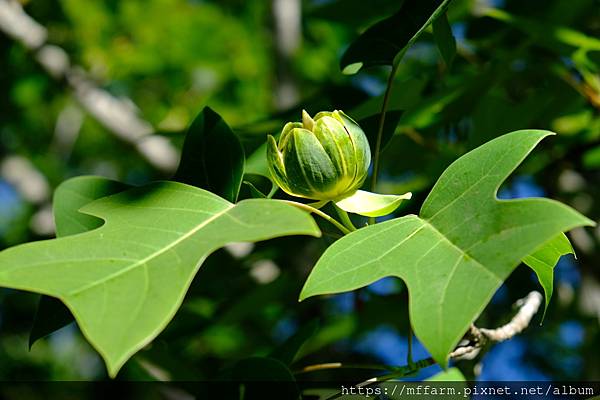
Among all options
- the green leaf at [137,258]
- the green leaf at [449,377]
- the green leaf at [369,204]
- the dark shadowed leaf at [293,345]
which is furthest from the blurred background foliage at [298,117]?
the green leaf at [137,258]

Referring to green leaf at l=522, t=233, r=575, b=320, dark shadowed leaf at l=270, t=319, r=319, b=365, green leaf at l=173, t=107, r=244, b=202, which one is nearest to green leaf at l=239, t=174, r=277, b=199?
green leaf at l=173, t=107, r=244, b=202

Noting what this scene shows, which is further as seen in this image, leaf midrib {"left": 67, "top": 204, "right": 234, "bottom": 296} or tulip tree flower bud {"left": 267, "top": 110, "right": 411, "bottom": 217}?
tulip tree flower bud {"left": 267, "top": 110, "right": 411, "bottom": 217}

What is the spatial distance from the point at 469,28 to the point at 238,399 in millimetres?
1020

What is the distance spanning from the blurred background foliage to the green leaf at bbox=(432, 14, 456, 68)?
0.12m

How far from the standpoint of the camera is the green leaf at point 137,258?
63 centimetres

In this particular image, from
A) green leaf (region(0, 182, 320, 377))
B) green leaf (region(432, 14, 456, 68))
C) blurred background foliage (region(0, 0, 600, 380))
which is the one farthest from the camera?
blurred background foliage (region(0, 0, 600, 380))

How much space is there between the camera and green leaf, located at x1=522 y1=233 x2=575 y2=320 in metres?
0.93

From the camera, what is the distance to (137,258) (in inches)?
29.2

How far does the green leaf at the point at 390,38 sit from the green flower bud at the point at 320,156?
19 centimetres

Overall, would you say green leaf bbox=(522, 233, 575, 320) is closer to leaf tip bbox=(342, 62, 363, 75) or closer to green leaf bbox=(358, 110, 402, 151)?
green leaf bbox=(358, 110, 402, 151)

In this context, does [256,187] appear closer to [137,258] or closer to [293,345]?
[293,345]

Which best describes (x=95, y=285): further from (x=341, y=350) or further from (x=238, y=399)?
(x=341, y=350)

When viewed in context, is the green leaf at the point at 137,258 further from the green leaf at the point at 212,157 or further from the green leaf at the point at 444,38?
the green leaf at the point at 444,38

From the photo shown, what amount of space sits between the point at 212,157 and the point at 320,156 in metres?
0.24
